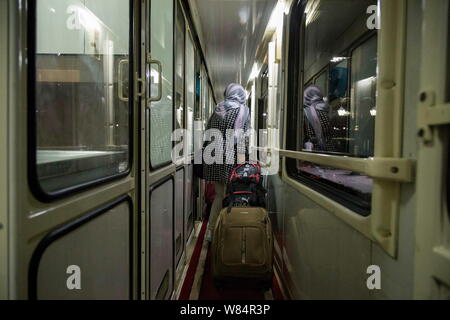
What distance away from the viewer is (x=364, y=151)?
166cm

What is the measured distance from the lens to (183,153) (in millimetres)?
2523

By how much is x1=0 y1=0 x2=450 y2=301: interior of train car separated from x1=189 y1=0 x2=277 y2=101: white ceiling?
0.29 m

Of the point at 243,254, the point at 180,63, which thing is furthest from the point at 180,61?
the point at 243,254

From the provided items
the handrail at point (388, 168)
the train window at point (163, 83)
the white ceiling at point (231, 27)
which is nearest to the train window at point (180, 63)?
the white ceiling at point (231, 27)

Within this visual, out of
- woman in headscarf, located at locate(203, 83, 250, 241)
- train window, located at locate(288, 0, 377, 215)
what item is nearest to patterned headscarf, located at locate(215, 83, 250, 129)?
woman in headscarf, located at locate(203, 83, 250, 241)

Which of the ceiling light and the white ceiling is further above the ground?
the white ceiling

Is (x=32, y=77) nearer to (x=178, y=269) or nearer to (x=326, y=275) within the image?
(x=326, y=275)

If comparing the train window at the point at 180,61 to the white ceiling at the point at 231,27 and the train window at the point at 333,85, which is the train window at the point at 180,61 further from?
the train window at the point at 333,85

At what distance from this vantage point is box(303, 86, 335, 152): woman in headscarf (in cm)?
213

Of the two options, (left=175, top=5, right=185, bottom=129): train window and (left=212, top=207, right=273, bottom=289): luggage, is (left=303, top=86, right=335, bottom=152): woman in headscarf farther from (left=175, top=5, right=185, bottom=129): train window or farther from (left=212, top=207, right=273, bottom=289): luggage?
(left=175, top=5, right=185, bottom=129): train window

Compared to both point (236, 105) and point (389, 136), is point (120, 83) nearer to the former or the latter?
point (389, 136)

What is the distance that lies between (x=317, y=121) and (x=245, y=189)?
3.08ft
